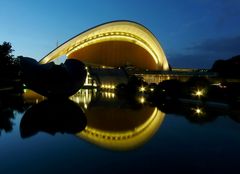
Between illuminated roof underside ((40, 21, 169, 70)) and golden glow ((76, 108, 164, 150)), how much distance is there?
127ft

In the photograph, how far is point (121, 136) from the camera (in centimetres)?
834

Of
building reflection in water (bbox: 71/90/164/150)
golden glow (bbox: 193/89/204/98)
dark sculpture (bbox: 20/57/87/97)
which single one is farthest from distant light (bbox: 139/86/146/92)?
building reflection in water (bbox: 71/90/164/150)

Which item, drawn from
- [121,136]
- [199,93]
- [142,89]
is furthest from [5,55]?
[121,136]

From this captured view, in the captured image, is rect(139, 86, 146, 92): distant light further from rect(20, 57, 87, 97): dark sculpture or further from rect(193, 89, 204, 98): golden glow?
rect(20, 57, 87, 97): dark sculpture

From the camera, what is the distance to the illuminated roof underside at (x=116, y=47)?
4767 cm

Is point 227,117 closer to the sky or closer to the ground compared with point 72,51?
closer to the ground

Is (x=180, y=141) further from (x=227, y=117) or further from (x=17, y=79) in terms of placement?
(x=17, y=79)

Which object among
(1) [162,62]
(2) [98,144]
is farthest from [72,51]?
(2) [98,144]

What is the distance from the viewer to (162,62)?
167 ft

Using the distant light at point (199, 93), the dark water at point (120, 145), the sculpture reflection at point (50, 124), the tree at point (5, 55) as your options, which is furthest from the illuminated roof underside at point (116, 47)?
the dark water at point (120, 145)

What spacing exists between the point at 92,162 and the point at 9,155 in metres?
1.81

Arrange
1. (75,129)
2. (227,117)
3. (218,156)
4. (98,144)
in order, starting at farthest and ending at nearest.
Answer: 1. (227,117)
2. (75,129)
3. (98,144)
4. (218,156)

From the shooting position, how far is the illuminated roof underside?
4767 centimetres

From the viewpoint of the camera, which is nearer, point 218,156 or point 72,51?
point 218,156
